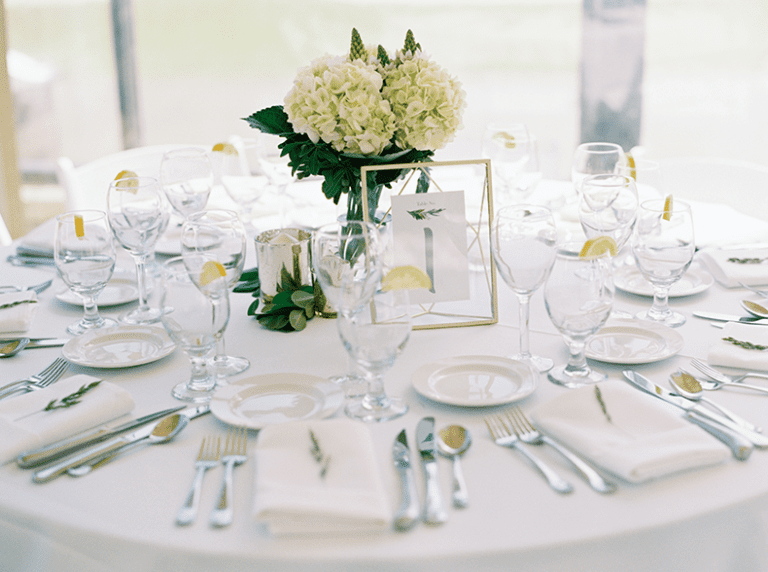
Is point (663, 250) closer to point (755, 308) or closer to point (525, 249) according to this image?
point (755, 308)

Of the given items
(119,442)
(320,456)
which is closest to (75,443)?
(119,442)

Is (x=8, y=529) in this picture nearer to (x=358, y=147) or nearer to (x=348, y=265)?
(x=348, y=265)

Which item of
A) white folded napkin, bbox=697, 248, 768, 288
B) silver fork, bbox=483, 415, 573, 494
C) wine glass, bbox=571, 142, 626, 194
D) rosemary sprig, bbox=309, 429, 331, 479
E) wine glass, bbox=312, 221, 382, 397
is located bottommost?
silver fork, bbox=483, 415, 573, 494

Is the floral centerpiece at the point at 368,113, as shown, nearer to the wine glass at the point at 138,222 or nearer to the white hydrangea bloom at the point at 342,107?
the white hydrangea bloom at the point at 342,107

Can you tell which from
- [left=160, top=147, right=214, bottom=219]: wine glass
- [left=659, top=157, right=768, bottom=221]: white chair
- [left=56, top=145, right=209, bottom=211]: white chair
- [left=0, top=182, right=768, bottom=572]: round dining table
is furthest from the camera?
[left=56, top=145, right=209, bottom=211]: white chair

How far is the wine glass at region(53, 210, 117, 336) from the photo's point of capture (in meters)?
1.53

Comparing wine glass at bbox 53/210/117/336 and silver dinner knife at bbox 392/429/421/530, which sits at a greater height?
wine glass at bbox 53/210/117/336

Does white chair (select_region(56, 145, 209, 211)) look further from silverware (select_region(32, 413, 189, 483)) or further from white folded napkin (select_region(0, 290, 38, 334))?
silverware (select_region(32, 413, 189, 483))

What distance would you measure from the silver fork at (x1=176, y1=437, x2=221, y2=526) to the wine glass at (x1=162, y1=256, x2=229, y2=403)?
0.16 metres

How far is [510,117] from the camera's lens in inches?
266

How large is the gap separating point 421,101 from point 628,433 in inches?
28.8

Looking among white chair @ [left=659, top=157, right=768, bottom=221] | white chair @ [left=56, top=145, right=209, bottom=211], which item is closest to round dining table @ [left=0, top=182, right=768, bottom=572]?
white chair @ [left=659, top=157, right=768, bottom=221]

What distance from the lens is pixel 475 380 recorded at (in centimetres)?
130

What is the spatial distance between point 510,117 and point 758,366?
5.69 meters
